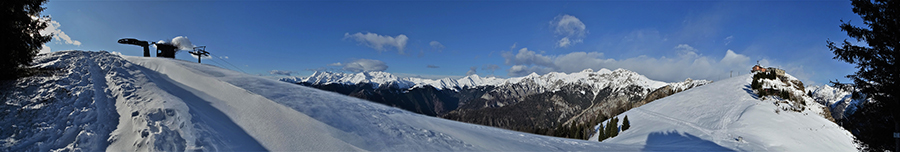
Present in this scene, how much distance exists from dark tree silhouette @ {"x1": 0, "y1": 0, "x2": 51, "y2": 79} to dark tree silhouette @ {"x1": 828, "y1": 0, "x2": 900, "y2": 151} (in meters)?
24.8

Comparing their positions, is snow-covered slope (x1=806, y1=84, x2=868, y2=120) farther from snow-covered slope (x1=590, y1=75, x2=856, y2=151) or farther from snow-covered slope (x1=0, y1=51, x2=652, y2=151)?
snow-covered slope (x1=0, y1=51, x2=652, y2=151)

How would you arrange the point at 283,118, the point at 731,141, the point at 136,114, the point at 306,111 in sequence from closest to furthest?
the point at 136,114 → the point at 283,118 → the point at 306,111 → the point at 731,141

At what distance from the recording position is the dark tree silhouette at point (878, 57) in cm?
812

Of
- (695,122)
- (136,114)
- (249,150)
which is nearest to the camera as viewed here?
(249,150)

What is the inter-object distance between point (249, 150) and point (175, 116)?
1496 millimetres

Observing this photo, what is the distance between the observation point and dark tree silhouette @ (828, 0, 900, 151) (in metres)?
8.12

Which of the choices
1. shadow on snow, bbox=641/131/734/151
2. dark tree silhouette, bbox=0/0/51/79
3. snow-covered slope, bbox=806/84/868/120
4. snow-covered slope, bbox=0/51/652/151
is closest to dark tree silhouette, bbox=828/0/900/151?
snow-covered slope, bbox=806/84/868/120

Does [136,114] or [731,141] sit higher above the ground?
[136,114]

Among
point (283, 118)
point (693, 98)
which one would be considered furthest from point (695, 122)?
point (283, 118)

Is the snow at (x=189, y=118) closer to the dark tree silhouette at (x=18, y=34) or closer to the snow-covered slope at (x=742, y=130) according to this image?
the dark tree silhouette at (x=18, y=34)

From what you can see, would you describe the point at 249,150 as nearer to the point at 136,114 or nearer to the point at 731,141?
the point at 136,114

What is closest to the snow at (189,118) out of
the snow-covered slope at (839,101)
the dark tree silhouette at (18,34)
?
the dark tree silhouette at (18,34)

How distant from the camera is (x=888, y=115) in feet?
28.0

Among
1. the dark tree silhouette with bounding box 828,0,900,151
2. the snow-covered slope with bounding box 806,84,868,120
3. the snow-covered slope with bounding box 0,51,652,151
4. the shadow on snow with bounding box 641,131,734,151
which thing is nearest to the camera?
the snow-covered slope with bounding box 0,51,652,151
